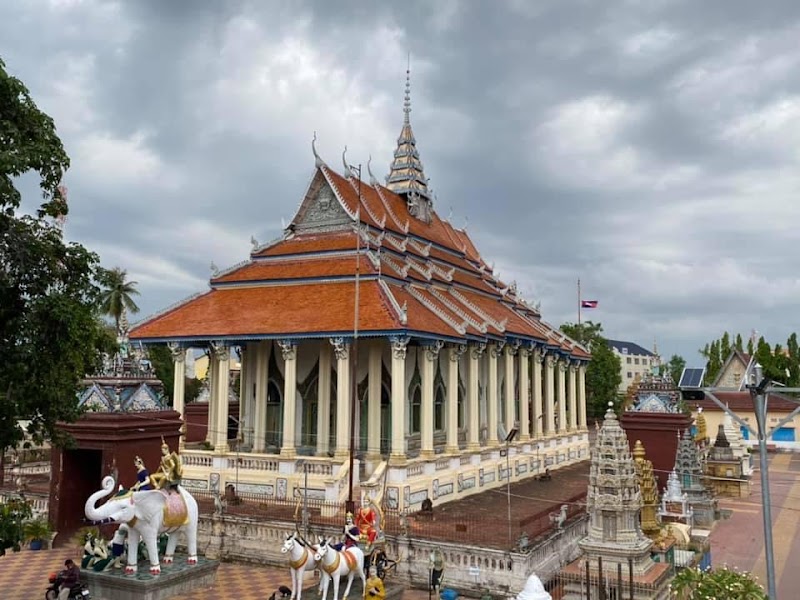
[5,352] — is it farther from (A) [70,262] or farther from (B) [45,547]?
(B) [45,547]

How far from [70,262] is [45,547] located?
11.3 meters

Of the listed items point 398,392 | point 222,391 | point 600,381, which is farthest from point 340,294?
point 600,381

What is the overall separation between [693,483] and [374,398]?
11261 millimetres

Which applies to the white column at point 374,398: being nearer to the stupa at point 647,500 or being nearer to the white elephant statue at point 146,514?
the stupa at point 647,500

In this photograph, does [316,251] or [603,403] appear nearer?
[316,251]

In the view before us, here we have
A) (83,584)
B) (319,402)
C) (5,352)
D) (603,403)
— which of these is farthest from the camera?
(603,403)

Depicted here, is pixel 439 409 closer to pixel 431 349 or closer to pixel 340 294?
pixel 431 349

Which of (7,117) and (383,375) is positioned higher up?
(7,117)

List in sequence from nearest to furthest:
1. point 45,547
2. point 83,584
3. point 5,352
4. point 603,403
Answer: point 5,352 < point 83,584 < point 45,547 < point 603,403

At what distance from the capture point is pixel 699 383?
1830 centimetres

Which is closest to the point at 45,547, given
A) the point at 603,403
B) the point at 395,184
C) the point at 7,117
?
the point at 7,117

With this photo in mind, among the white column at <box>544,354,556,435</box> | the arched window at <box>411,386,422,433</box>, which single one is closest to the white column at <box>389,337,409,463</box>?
the arched window at <box>411,386,422,433</box>

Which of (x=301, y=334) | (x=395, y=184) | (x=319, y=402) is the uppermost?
(x=395, y=184)

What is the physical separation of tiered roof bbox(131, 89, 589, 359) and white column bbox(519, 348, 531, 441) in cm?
105
